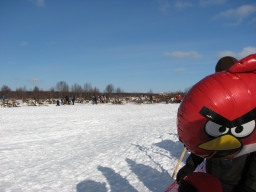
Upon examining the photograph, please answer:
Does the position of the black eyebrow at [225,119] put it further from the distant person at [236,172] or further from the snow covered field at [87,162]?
the snow covered field at [87,162]

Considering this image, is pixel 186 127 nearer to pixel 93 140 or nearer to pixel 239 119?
pixel 239 119

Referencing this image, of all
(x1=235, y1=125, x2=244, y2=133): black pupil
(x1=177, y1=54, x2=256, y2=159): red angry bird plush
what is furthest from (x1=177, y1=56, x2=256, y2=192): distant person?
(x1=235, y1=125, x2=244, y2=133): black pupil

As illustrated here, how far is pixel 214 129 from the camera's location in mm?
1190

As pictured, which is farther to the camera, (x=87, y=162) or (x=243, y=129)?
(x=87, y=162)

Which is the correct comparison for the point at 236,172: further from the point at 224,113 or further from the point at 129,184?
the point at 129,184

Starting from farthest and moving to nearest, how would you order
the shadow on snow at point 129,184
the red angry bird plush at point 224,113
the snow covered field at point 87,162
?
the snow covered field at point 87,162 < the shadow on snow at point 129,184 < the red angry bird plush at point 224,113

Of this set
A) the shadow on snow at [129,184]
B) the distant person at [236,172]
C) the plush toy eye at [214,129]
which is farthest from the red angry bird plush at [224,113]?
the shadow on snow at [129,184]

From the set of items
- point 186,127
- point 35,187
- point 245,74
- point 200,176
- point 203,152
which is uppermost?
point 245,74

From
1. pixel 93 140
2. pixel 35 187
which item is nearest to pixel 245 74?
pixel 35 187

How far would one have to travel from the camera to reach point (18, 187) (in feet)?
12.7

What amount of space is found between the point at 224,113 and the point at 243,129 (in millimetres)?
157

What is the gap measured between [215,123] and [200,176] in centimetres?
33

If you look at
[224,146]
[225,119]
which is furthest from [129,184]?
[225,119]

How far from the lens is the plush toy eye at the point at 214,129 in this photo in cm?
118
